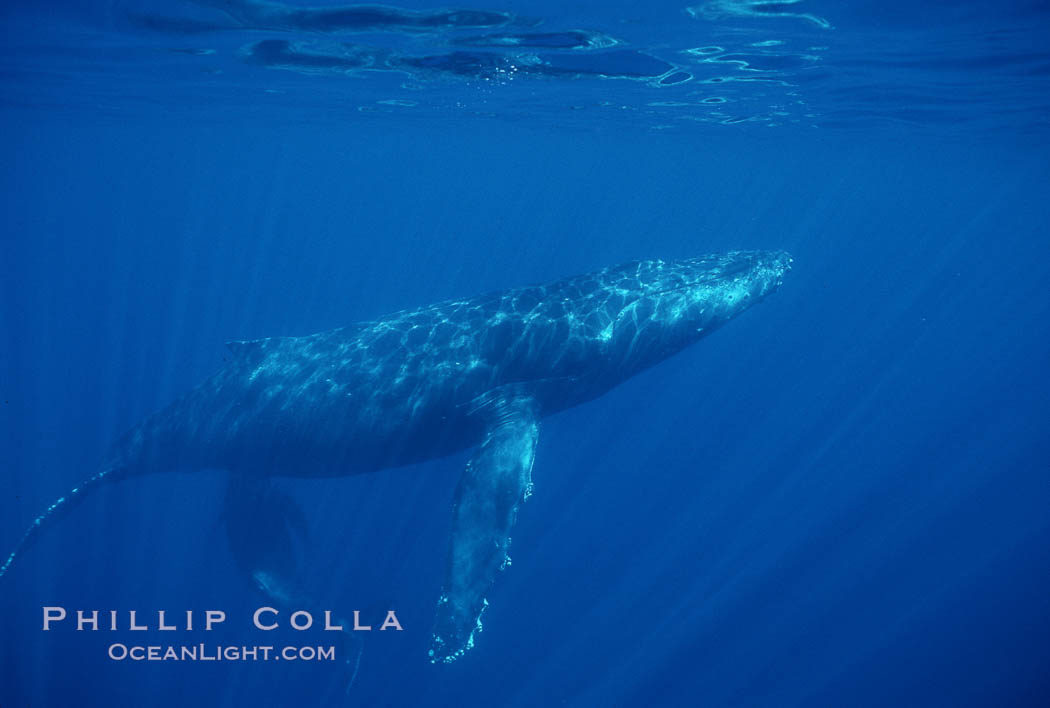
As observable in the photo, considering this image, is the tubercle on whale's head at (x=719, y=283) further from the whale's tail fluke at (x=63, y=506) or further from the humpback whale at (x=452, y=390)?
the whale's tail fluke at (x=63, y=506)

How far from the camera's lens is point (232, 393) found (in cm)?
1046

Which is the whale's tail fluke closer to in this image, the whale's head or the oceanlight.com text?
the oceanlight.com text

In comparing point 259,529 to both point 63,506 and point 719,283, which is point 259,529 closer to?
point 63,506

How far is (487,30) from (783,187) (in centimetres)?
7985

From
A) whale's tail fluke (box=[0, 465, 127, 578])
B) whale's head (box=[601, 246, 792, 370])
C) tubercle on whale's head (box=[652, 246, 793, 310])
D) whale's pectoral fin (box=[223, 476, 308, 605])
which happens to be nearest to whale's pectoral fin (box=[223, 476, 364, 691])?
whale's pectoral fin (box=[223, 476, 308, 605])

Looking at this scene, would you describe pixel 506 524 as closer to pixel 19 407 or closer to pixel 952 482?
pixel 952 482

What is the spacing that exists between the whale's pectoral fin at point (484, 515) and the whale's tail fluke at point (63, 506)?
23.0 ft

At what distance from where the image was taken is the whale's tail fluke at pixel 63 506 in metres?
10.0

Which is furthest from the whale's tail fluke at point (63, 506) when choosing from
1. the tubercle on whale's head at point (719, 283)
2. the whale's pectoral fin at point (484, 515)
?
the tubercle on whale's head at point (719, 283)

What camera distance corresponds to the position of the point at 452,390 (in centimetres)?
933

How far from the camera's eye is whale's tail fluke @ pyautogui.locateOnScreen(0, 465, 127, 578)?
10039 millimetres

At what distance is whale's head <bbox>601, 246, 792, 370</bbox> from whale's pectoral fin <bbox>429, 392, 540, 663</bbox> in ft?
7.08

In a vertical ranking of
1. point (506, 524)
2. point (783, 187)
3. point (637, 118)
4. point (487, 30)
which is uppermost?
point (487, 30)

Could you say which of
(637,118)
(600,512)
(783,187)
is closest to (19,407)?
(600,512)
